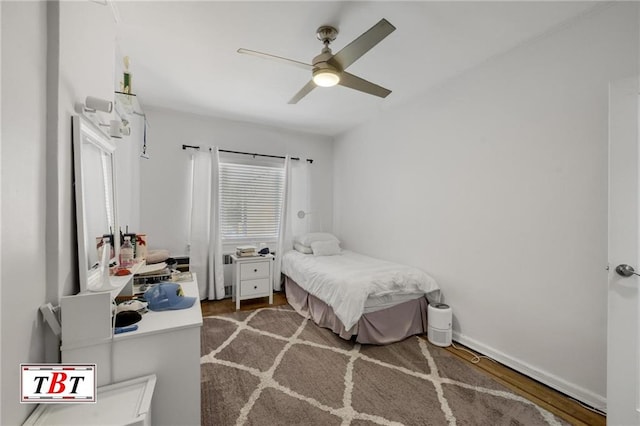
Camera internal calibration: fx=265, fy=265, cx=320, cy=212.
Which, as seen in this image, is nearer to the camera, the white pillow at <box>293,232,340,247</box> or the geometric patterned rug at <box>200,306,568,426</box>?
the geometric patterned rug at <box>200,306,568,426</box>

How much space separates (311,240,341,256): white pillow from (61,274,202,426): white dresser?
7.82ft

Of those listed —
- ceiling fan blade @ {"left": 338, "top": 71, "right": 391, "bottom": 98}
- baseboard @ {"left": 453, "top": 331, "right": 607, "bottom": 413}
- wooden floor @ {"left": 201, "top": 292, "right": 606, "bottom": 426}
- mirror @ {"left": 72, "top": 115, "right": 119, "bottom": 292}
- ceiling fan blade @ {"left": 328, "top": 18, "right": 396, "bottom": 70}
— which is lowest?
wooden floor @ {"left": 201, "top": 292, "right": 606, "bottom": 426}

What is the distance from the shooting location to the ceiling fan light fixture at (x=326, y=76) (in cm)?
182

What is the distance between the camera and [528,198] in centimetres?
206

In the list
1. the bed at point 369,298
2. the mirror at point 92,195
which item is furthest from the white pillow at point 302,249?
the mirror at point 92,195

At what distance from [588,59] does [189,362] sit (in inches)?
119

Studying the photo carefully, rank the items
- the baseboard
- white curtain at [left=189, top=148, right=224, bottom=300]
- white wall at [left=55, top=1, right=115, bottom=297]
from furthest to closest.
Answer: white curtain at [left=189, top=148, right=224, bottom=300]
the baseboard
white wall at [left=55, top=1, right=115, bottom=297]

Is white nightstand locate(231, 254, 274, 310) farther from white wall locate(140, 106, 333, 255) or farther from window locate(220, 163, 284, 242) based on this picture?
white wall locate(140, 106, 333, 255)

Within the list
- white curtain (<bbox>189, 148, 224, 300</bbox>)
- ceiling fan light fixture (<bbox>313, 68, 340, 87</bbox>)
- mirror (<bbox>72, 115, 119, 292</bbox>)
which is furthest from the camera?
white curtain (<bbox>189, 148, 224, 300</bbox>)

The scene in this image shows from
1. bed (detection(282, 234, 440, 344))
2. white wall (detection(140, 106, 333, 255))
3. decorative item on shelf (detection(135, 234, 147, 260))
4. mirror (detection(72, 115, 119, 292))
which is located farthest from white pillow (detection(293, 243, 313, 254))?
mirror (detection(72, 115, 119, 292))

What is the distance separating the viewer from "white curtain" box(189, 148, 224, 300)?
3.58m

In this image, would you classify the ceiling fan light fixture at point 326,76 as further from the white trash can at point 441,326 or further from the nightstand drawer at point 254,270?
the nightstand drawer at point 254,270

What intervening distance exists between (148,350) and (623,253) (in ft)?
8.18

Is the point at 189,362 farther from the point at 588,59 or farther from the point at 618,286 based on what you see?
the point at 588,59
